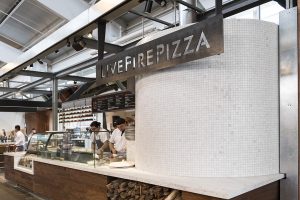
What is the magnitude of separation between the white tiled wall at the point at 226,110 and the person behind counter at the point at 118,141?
1808 mm

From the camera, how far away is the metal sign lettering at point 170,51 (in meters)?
2.58

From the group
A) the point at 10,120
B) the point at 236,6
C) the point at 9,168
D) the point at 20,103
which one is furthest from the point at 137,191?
the point at 10,120

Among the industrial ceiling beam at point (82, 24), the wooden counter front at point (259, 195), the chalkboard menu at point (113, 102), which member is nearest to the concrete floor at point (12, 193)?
the industrial ceiling beam at point (82, 24)

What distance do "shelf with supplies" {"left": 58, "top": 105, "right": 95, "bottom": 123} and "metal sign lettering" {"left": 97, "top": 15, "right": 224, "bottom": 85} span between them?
26.3 ft

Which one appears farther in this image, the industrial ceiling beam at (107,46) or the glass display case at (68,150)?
the industrial ceiling beam at (107,46)

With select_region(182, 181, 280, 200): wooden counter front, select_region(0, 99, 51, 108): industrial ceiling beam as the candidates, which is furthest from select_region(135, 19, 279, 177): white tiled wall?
select_region(0, 99, 51, 108): industrial ceiling beam

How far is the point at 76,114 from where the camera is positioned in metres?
12.2

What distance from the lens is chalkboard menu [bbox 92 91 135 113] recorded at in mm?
8758

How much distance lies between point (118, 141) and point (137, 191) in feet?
6.56

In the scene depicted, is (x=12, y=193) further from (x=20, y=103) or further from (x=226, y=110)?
(x=20, y=103)

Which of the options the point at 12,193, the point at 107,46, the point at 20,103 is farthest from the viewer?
the point at 20,103

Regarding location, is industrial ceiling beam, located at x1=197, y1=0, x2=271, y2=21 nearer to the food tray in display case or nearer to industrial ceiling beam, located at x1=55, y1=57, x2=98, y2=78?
industrial ceiling beam, located at x1=55, y1=57, x2=98, y2=78

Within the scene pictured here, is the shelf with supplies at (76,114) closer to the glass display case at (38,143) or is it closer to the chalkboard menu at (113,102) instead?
the chalkboard menu at (113,102)

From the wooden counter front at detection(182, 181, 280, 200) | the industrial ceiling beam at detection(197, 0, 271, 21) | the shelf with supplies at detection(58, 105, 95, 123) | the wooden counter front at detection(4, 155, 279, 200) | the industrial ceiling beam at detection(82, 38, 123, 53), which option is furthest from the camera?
the shelf with supplies at detection(58, 105, 95, 123)
